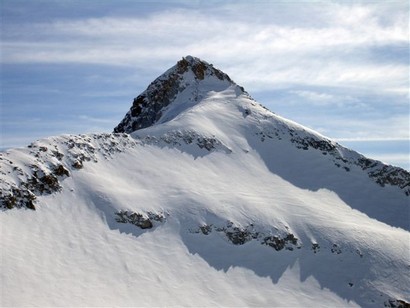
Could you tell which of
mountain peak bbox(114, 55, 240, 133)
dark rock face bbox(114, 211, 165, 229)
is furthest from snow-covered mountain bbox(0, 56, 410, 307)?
mountain peak bbox(114, 55, 240, 133)

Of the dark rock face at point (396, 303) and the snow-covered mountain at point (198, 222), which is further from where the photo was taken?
the dark rock face at point (396, 303)

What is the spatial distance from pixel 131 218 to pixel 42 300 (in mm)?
10222

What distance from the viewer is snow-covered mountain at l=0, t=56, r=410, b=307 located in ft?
91.8

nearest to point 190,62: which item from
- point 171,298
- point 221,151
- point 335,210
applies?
point 221,151

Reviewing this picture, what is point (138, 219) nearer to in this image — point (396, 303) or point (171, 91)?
point (396, 303)

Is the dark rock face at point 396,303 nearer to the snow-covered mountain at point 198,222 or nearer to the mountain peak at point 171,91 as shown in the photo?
the snow-covered mountain at point 198,222

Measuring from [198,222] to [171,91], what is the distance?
1091 inches

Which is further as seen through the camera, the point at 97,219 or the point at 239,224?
the point at 239,224

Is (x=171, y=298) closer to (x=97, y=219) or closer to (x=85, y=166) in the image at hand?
(x=97, y=219)

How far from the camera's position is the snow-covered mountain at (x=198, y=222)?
27969 millimetres

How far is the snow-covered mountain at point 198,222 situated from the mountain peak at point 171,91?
7967 mm

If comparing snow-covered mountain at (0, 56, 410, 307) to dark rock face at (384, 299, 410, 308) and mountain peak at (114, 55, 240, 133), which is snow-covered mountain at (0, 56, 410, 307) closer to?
dark rock face at (384, 299, 410, 308)

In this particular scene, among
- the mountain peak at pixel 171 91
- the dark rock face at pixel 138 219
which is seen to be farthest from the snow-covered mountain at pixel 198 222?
the mountain peak at pixel 171 91

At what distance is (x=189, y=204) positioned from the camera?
119 feet
